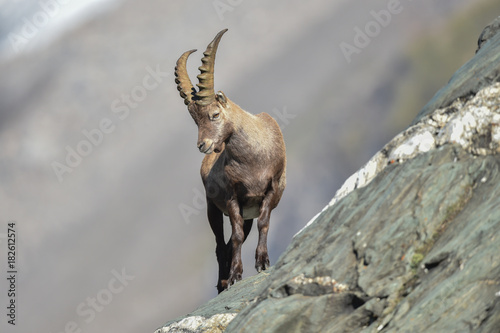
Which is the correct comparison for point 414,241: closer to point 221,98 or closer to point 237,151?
point 237,151

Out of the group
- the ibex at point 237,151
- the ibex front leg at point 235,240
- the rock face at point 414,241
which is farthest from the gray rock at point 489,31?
the ibex front leg at point 235,240

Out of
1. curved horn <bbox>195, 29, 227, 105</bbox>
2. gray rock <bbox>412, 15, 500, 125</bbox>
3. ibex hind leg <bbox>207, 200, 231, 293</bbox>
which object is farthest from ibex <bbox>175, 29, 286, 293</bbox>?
gray rock <bbox>412, 15, 500, 125</bbox>

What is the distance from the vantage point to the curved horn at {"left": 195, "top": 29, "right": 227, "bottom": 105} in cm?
1141

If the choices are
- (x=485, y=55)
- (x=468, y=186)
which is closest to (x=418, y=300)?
(x=468, y=186)

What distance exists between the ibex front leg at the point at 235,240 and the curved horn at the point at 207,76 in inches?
76.1

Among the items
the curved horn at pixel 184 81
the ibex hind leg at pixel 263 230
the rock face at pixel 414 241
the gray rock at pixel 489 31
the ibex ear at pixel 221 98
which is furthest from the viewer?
the curved horn at pixel 184 81

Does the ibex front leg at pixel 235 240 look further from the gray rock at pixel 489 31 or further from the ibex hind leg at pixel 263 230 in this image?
the gray rock at pixel 489 31

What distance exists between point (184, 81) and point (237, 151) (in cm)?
177

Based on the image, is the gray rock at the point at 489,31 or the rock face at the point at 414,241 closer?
the rock face at the point at 414,241

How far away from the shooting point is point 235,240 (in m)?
11.6

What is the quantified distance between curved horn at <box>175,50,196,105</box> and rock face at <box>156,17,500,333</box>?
5812mm

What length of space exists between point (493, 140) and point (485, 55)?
158 cm

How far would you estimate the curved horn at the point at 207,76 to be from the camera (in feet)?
37.4

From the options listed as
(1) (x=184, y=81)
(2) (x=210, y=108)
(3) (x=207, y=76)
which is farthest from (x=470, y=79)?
(1) (x=184, y=81)
